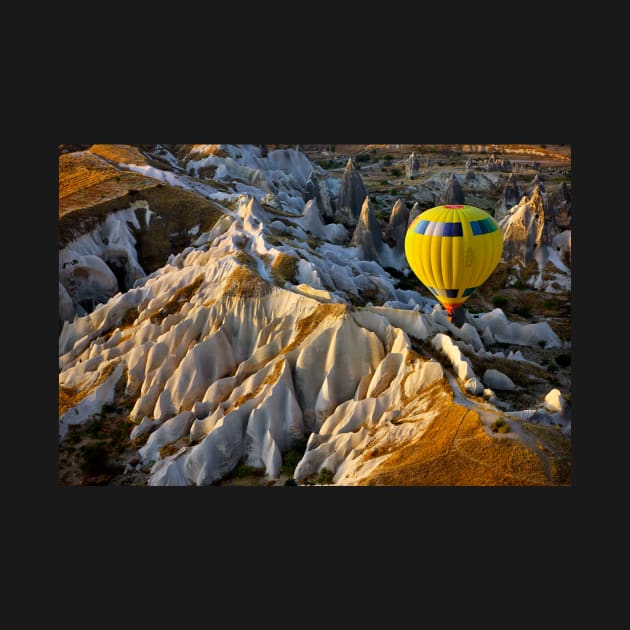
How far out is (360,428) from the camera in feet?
90.7

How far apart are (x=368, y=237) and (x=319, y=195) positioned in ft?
41.7

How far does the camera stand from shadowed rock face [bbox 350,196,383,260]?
2142 inches

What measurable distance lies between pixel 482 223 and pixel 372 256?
71.0 ft

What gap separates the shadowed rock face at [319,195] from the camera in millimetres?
64250

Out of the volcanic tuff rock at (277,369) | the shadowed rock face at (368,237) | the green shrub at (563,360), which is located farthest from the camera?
the shadowed rock face at (368,237)

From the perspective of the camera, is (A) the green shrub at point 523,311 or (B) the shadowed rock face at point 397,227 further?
(B) the shadowed rock face at point 397,227

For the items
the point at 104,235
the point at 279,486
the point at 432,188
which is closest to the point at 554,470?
the point at 279,486

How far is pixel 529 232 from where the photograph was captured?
5516 centimetres

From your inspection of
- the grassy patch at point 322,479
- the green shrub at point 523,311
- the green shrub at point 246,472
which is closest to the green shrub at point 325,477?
the grassy patch at point 322,479

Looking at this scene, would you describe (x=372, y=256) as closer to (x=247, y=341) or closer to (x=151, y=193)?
(x=151, y=193)

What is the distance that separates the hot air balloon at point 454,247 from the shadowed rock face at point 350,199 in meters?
28.9

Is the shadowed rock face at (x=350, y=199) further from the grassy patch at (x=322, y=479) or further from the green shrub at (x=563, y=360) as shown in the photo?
the grassy patch at (x=322, y=479)

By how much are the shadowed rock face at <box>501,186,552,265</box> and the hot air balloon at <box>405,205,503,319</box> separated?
2215cm

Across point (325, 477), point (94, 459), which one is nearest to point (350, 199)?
point (94, 459)
